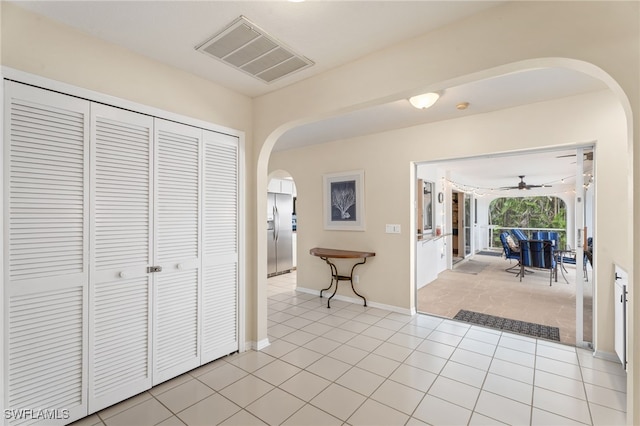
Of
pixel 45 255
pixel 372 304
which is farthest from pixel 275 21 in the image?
pixel 372 304

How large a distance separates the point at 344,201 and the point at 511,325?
8.95ft

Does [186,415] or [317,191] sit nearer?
[186,415]

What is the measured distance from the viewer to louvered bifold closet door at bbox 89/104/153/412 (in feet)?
6.45

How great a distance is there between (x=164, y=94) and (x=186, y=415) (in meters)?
2.44

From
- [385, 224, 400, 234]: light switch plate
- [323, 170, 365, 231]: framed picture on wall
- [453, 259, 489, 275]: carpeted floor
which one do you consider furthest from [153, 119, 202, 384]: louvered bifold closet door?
[453, 259, 489, 275]: carpeted floor

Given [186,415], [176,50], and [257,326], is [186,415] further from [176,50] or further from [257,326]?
[176,50]

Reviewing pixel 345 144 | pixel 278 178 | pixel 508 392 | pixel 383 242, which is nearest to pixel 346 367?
pixel 508 392

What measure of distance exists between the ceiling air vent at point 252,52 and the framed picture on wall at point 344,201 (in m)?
2.23

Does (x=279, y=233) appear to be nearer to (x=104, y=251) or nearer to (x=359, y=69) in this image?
(x=104, y=251)

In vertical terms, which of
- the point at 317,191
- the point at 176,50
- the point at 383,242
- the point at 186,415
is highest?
the point at 176,50

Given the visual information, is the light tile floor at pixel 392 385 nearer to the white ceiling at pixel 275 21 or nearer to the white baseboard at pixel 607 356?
the white baseboard at pixel 607 356

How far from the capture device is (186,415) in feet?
6.45

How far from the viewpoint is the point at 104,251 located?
6.57 feet

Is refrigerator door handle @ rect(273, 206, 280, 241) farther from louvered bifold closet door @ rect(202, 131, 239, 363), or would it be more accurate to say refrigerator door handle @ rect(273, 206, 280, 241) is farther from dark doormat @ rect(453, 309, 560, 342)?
dark doormat @ rect(453, 309, 560, 342)
